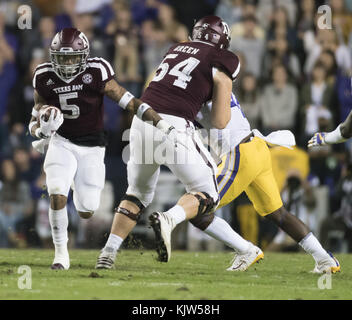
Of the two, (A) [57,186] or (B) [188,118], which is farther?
(A) [57,186]

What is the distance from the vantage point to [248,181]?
6.31 meters

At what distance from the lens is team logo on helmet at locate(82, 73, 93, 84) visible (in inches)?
245

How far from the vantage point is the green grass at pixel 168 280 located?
4.99 metres

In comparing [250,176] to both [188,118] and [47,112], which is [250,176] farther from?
[47,112]

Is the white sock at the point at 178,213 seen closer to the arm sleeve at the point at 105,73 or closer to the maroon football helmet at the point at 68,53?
the arm sleeve at the point at 105,73

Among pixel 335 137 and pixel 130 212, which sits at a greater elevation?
pixel 335 137

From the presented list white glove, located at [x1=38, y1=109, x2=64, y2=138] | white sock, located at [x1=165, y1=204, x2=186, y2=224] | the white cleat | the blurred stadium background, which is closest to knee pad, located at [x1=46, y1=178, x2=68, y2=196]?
white glove, located at [x1=38, y1=109, x2=64, y2=138]

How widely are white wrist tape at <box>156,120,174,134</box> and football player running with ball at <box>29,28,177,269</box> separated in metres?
0.23

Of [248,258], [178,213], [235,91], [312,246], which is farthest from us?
[235,91]

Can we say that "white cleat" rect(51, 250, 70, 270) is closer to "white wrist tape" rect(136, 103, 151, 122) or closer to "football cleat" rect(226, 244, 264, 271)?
"white wrist tape" rect(136, 103, 151, 122)

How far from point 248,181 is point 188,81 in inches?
36.9

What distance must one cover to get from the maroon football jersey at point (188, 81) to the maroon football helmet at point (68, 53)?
1.92 feet

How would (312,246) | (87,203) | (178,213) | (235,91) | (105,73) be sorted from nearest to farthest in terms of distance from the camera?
(178,213) → (105,73) → (312,246) → (87,203) → (235,91)

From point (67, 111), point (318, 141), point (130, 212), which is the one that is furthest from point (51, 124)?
point (318, 141)
